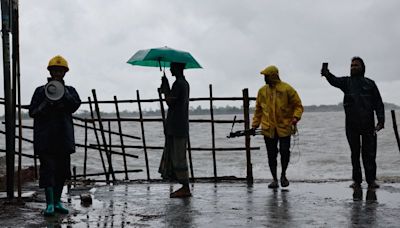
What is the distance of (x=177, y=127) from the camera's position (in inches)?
287

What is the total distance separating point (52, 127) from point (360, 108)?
4270mm

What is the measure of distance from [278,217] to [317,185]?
10.6 ft

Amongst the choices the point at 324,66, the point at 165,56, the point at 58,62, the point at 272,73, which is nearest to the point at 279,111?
the point at 272,73

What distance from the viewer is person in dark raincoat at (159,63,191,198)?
7.28 metres

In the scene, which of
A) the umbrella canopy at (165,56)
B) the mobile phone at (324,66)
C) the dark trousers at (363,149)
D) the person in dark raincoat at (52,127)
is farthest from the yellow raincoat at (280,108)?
the person in dark raincoat at (52,127)

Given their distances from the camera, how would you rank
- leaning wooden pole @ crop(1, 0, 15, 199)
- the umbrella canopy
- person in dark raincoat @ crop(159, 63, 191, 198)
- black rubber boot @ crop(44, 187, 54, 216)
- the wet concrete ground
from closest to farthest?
the wet concrete ground
black rubber boot @ crop(44, 187, 54, 216)
leaning wooden pole @ crop(1, 0, 15, 199)
person in dark raincoat @ crop(159, 63, 191, 198)
the umbrella canopy

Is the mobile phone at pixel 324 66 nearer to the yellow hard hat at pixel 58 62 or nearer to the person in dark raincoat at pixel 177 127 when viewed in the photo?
the person in dark raincoat at pixel 177 127

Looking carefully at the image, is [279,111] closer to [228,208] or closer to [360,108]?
[360,108]

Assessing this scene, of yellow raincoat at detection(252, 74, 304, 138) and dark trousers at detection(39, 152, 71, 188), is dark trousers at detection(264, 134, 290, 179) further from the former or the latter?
dark trousers at detection(39, 152, 71, 188)

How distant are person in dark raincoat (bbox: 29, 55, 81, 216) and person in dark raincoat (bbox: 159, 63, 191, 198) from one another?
174 centimetres

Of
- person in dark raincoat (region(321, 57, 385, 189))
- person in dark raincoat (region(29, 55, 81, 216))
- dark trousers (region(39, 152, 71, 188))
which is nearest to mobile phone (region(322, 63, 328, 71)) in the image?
person in dark raincoat (region(321, 57, 385, 189))


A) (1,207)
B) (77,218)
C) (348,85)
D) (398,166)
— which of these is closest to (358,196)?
(348,85)

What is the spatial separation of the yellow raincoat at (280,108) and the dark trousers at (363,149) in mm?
809

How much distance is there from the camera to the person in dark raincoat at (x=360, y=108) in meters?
7.75
